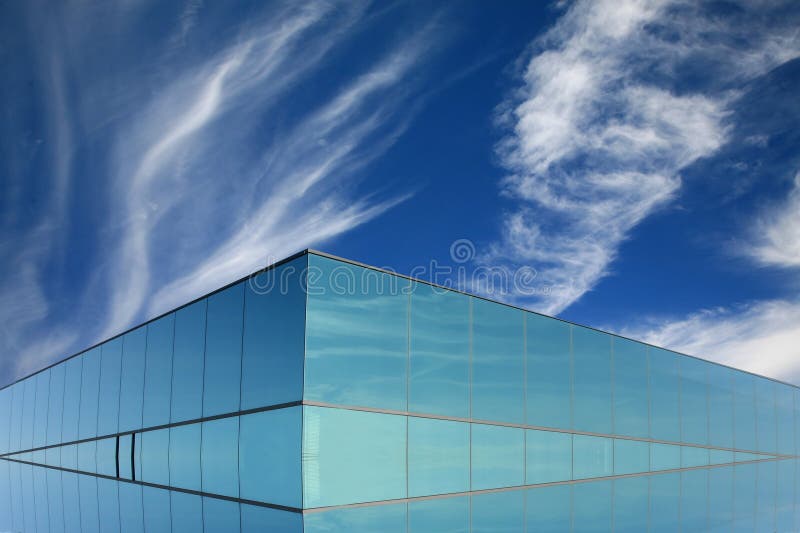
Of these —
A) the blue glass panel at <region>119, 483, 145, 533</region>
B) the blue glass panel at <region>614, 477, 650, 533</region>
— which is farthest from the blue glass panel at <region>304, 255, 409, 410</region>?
the blue glass panel at <region>614, 477, 650, 533</region>

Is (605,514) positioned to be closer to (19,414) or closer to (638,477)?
(638,477)

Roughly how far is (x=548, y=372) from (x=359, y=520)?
7408 millimetres

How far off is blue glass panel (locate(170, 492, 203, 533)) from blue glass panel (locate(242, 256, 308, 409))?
7.44 feet

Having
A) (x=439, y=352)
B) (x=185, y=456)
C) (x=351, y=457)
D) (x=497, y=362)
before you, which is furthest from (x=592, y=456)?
(x=185, y=456)

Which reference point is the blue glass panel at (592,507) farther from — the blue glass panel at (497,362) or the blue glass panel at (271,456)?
the blue glass panel at (271,456)

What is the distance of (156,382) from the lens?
15047 mm

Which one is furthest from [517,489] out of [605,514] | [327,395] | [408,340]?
[327,395]

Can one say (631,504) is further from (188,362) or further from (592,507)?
(188,362)

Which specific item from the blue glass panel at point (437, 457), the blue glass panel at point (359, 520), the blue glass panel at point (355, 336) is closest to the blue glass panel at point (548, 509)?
the blue glass panel at point (437, 457)

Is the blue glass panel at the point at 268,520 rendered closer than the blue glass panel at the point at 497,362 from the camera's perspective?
Yes

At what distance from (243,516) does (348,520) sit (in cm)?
196

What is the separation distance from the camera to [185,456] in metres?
13.1

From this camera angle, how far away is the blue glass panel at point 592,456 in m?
16.0

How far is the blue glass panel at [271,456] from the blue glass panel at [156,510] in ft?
6.17
